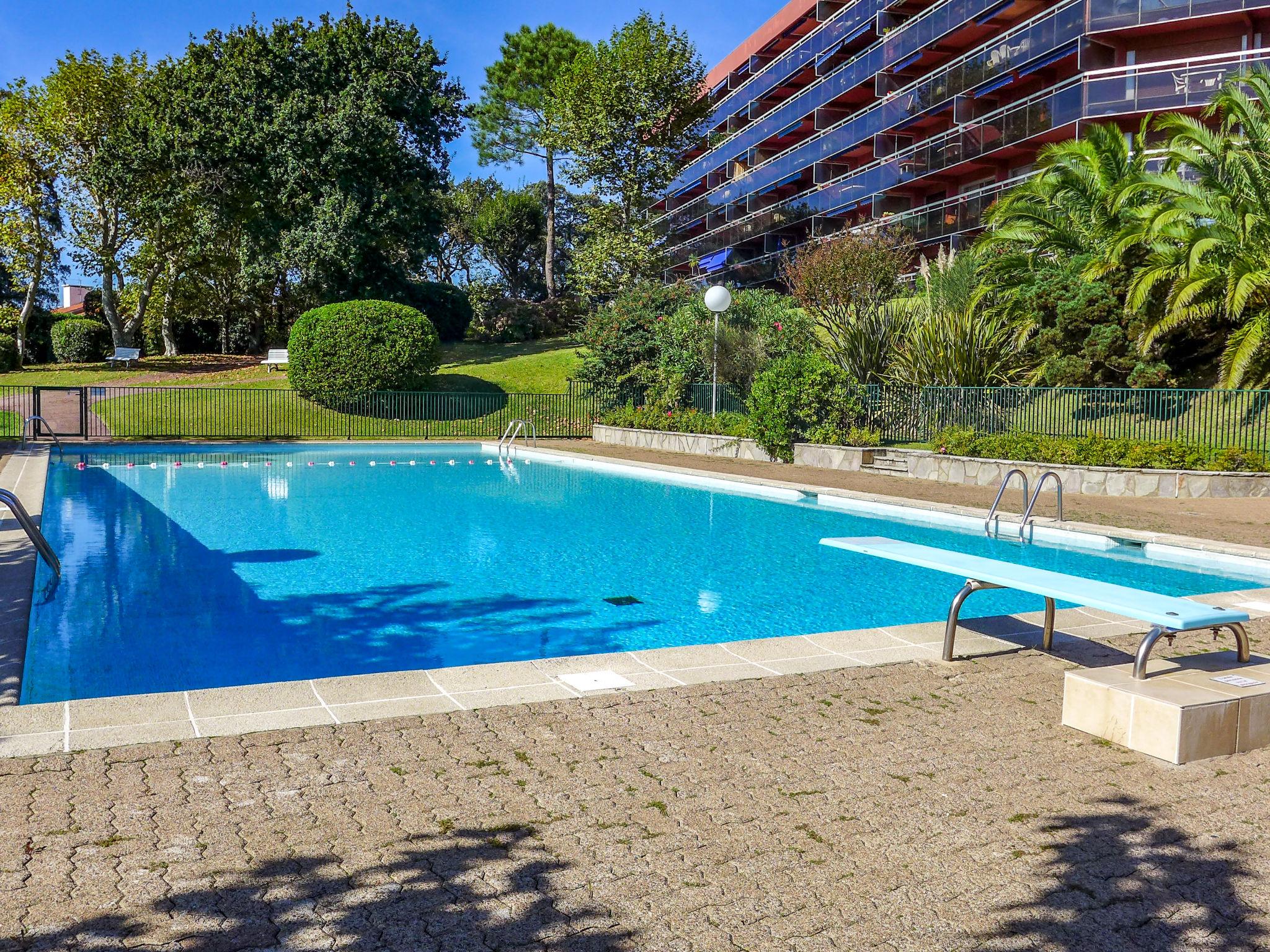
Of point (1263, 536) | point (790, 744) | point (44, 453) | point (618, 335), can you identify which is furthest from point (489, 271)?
point (790, 744)

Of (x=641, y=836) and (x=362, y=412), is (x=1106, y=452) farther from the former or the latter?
(x=362, y=412)

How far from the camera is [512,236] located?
54344 millimetres

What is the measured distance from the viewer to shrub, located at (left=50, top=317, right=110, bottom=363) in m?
40.5

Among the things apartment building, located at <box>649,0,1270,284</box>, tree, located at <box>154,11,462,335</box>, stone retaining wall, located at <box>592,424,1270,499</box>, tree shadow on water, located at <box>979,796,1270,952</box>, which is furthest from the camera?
tree, located at <box>154,11,462,335</box>

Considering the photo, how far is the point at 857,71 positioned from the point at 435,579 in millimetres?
34301

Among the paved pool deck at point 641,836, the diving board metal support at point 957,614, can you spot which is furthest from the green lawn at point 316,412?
the paved pool deck at point 641,836

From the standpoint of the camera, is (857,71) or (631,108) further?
(631,108)

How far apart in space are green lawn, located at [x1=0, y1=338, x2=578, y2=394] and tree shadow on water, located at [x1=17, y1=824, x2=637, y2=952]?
26899 mm

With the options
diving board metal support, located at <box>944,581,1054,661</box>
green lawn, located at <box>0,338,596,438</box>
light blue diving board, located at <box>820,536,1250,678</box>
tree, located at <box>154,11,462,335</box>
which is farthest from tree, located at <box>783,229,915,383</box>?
diving board metal support, located at <box>944,581,1054,661</box>

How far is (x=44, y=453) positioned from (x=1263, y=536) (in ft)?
68.4

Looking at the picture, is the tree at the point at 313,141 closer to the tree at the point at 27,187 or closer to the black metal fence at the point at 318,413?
the tree at the point at 27,187

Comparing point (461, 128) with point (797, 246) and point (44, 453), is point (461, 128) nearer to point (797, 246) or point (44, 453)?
point (797, 246)

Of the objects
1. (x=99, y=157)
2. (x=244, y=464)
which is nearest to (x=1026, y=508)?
(x=244, y=464)

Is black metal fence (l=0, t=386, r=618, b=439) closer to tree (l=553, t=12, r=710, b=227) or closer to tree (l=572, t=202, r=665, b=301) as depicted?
tree (l=572, t=202, r=665, b=301)
